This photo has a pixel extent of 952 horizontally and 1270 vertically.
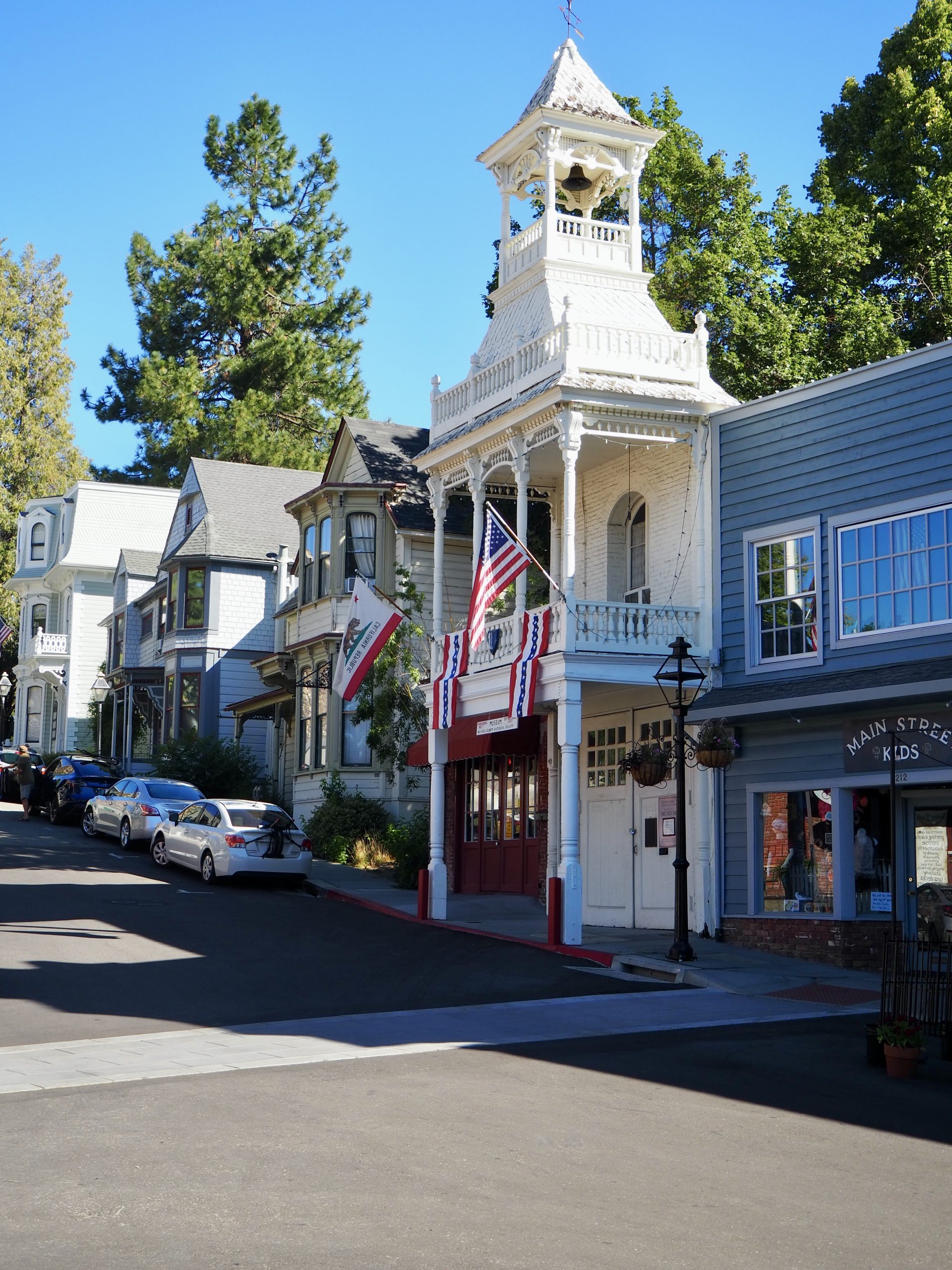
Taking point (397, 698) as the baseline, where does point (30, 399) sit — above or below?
above

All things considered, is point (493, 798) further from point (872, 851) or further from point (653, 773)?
point (872, 851)

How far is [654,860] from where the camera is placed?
22.6 meters

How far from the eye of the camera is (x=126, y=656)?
4847cm

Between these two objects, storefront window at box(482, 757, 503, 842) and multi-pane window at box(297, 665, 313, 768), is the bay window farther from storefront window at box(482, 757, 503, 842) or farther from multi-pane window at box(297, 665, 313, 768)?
storefront window at box(482, 757, 503, 842)

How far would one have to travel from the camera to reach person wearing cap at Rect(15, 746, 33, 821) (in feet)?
112

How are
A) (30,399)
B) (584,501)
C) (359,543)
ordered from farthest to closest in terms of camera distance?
(30,399) → (359,543) → (584,501)

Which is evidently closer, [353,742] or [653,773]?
[653,773]

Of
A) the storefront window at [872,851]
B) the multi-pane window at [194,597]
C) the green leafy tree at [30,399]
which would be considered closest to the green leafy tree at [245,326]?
the green leafy tree at [30,399]

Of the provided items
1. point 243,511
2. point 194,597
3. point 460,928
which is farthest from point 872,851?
point 243,511

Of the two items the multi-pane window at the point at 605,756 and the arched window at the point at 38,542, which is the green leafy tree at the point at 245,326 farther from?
the multi-pane window at the point at 605,756

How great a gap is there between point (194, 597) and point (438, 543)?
1892 centimetres

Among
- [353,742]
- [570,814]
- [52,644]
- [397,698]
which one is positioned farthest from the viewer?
[52,644]

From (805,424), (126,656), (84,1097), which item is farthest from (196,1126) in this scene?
(126,656)

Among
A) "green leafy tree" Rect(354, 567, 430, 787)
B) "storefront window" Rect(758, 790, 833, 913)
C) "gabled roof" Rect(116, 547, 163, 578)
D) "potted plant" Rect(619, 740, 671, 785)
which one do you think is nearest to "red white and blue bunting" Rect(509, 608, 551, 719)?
"potted plant" Rect(619, 740, 671, 785)
